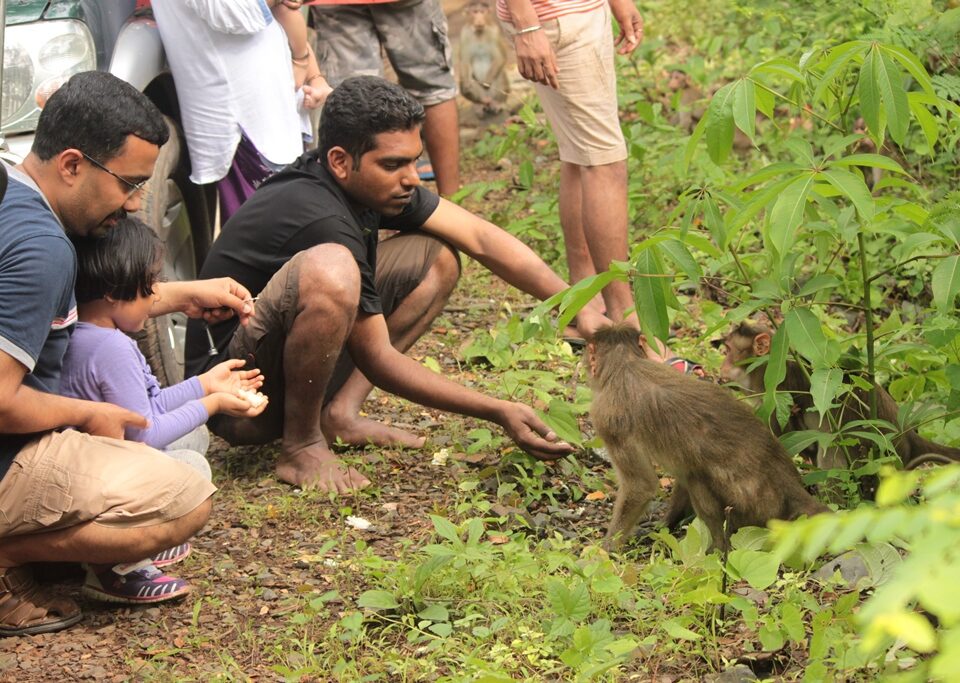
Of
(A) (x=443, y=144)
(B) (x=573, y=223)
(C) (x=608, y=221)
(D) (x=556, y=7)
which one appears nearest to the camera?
(D) (x=556, y=7)

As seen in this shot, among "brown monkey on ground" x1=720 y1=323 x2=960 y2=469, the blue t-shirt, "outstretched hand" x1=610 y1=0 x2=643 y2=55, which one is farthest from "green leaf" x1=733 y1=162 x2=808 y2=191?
"outstretched hand" x1=610 y1=0 x2=643 y2=55

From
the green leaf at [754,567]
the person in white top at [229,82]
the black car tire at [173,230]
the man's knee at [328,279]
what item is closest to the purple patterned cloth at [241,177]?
the person in white top at [229,82]

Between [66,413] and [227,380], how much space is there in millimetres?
631

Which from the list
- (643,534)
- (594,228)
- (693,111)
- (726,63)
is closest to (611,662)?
(643,534)

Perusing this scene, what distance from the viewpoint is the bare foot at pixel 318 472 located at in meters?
4.67

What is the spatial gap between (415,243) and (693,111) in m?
4.32

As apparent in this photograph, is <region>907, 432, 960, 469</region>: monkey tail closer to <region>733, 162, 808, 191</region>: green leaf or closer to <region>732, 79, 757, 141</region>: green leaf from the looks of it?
<region>733, 162, 808, 191</region>: green leaf

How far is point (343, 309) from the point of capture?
4.48m

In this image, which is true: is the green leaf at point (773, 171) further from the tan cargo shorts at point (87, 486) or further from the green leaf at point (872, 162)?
the tan cargo shorts at point (87, 486)

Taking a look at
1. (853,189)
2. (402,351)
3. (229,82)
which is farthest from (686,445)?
(229,82)

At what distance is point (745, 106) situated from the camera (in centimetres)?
338

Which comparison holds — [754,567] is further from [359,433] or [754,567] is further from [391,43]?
[391,43]

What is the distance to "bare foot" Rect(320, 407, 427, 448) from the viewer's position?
5.05m

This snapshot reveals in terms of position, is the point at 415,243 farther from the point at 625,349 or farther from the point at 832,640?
the point at 832,640
